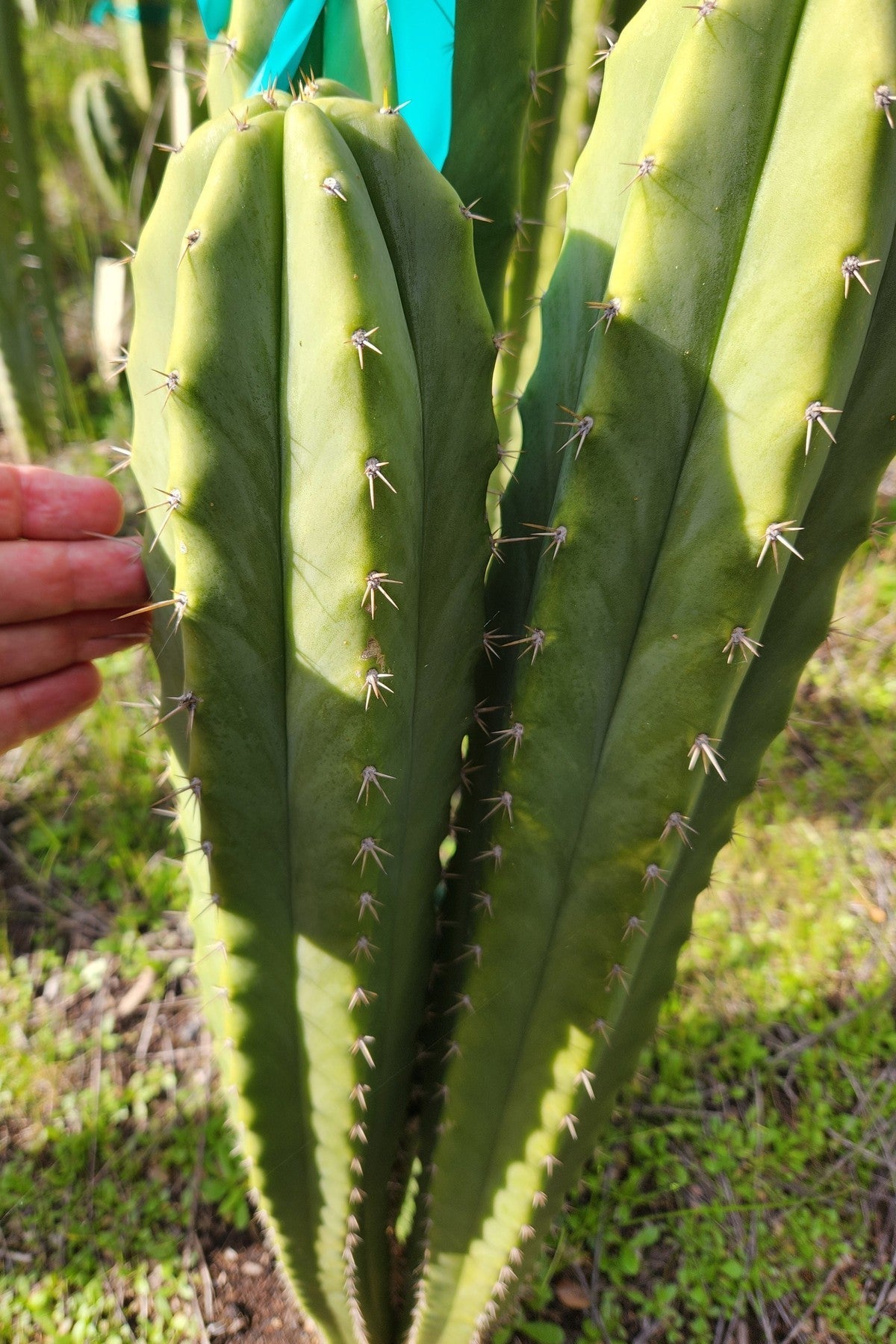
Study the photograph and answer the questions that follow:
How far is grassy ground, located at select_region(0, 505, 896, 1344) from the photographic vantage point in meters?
1.90

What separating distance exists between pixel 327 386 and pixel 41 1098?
191 centimetres

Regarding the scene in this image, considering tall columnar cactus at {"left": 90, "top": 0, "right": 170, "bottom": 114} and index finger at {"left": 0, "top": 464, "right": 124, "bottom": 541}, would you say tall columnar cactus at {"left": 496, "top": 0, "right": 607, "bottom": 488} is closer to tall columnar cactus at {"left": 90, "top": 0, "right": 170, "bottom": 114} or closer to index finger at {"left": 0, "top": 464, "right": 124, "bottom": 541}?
index finger at {"left": 0, "top": 464, "right": 124, "bottom": 541}

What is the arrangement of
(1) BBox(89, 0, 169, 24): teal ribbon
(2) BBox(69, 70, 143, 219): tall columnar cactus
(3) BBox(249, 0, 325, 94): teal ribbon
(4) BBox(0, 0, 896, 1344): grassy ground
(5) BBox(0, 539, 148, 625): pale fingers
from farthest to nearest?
(2) BBox(69, 70, 143, 219): tall columnar cactus, (1) BBox(89, 0, 169, 24): teal ribbon, (4) BBox(0, 0, 896, 1344): grassy ground, (5) BBox(0, 539, 148, 625): pale fingers, (3) BBox(249, 0, 325, 94): teal ribbon

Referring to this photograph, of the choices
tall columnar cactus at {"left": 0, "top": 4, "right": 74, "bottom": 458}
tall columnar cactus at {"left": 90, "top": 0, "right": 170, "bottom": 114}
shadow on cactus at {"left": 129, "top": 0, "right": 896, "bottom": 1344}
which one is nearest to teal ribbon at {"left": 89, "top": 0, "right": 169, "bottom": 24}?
tall columnar cactus at {"left": 90, "top": 0, "right": 170, "bottom": 114}

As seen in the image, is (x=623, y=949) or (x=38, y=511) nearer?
(x=623, y=949)

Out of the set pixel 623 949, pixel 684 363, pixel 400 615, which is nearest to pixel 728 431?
pixel 684 363

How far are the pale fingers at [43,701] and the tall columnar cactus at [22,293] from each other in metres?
2.10

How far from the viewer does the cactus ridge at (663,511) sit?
0.97m

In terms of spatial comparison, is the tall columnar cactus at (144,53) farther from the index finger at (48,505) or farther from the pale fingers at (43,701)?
the pale fingers at (43,701)

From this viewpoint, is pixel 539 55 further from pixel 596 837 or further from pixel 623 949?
pixel 623 949

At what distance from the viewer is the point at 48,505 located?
1.64 m

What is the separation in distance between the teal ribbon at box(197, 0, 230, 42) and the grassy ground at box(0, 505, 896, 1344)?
1361mm

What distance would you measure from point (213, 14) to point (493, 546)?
35.6 inches

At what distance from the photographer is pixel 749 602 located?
1.10 m
